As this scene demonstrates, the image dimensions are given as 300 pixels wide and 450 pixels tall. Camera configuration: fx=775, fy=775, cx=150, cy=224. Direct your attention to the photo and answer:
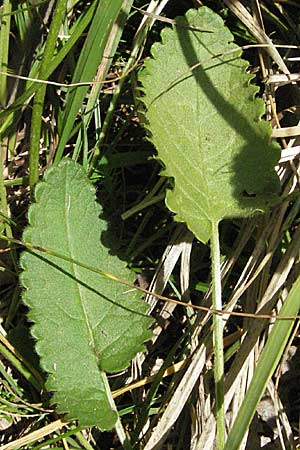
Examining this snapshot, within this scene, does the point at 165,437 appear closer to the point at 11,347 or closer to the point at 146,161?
the point at 11,347

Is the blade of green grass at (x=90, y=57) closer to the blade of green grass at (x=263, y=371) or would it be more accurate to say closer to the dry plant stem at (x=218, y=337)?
the dry plant stem at (x=218, y=337)

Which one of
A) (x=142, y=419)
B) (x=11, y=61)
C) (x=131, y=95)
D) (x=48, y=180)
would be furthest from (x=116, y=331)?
(x=11, y=61)

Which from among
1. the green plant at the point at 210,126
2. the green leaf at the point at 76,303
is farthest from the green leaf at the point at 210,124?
the green leaf at the point at 76,303

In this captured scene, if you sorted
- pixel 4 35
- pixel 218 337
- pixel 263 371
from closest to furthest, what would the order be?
pixel 263 371
pixel 218 337
pixel 4 35

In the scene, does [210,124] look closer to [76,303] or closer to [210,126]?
[210,126]

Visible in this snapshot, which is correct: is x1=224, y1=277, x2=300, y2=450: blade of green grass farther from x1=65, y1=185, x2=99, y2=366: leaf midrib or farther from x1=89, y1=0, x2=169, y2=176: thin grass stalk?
x1=89, y1=0, x2=169, y2=176: thin grass stalk

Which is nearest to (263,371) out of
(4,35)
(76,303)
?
(76,303)

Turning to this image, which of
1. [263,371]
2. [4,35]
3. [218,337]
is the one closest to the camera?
[263,371]
